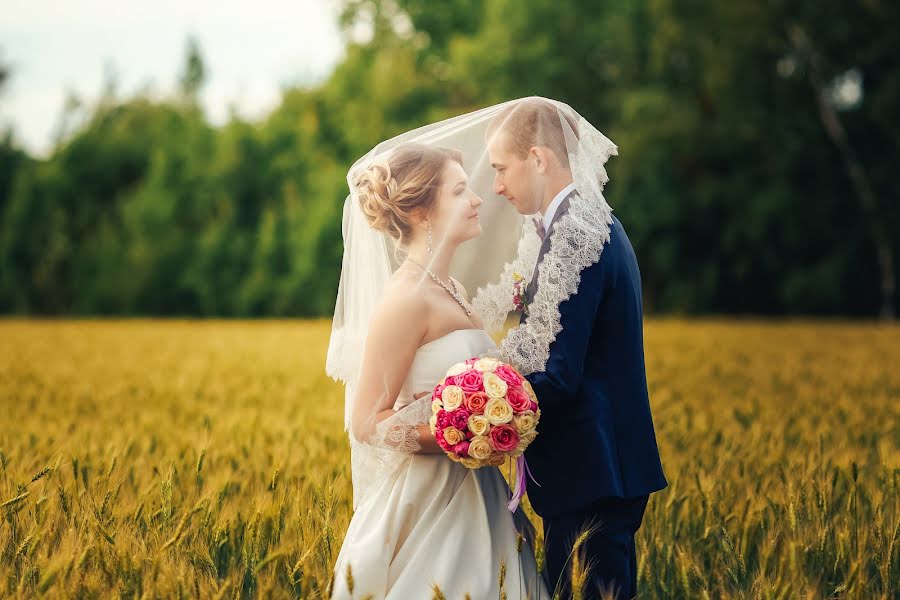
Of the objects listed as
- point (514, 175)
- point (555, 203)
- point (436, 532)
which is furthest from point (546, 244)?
point (436, 532)

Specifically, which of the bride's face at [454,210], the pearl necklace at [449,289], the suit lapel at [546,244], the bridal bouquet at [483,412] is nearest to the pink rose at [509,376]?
the bridal bouquet at [483,412]

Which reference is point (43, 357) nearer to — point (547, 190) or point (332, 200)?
point (547, 190)

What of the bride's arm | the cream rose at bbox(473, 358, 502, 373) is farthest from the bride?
the cream rose at bbox(473, 358, 502, 373)

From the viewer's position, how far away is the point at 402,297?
3.07 meters

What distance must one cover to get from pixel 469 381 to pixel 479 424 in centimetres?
13

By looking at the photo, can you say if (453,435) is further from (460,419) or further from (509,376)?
(509,376)

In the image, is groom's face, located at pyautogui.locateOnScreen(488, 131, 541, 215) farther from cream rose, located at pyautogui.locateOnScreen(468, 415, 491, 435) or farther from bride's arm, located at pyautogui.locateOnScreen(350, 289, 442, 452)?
cream rose, located at pyautogui.locateOnScreen(468, 415, 491, 435)

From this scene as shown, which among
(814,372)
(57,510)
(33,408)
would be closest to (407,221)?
(57,510)

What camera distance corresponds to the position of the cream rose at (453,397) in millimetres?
2762

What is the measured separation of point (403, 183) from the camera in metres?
3.15

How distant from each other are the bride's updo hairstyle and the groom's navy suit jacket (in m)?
0.46

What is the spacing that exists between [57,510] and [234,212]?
29.2 meters

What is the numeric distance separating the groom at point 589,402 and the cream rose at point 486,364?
0.50 feet

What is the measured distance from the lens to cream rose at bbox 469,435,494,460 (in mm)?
2777
